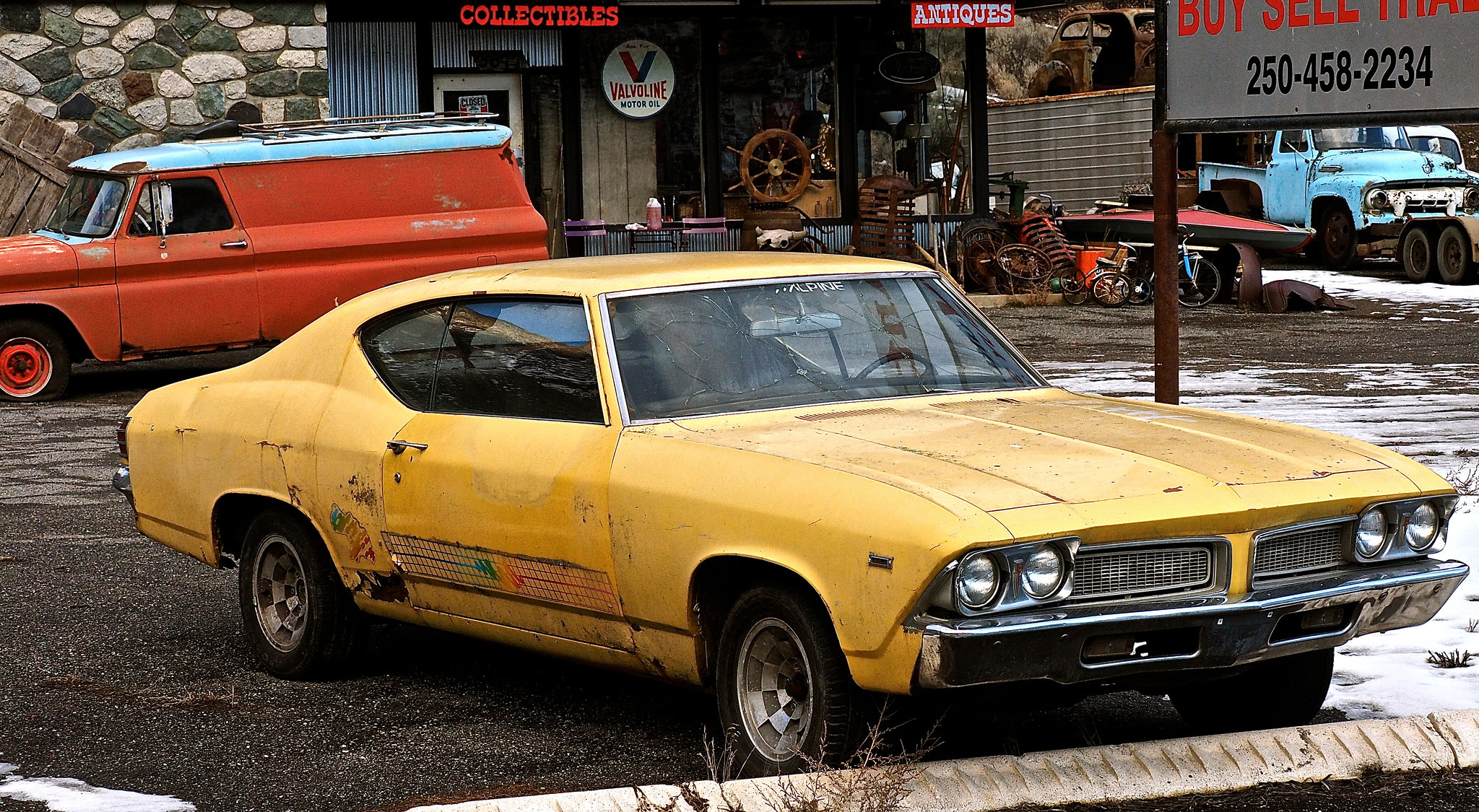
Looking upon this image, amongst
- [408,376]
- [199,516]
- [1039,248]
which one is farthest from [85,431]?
[1039,248]

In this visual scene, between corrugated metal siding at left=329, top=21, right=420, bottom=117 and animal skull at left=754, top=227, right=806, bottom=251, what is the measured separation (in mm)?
4040

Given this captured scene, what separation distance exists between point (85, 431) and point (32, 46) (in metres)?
6.42

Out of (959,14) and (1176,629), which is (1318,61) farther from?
(959,14)

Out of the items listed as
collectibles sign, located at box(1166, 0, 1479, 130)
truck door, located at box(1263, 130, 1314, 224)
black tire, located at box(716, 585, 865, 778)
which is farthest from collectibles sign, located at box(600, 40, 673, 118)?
black tire, located at box(716, 585, 865, 778)

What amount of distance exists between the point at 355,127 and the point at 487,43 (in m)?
4.70

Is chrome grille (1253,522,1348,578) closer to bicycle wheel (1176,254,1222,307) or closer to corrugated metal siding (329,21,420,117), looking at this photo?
corrugated metal siding (329,21,420,117)

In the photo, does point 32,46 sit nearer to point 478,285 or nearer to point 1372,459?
point 478,285

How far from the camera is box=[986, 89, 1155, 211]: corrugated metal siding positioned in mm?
29188

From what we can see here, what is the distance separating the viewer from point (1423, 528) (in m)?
4.52

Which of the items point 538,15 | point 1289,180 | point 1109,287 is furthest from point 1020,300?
point 1289,180

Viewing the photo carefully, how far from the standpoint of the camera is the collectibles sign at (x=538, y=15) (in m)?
19.2

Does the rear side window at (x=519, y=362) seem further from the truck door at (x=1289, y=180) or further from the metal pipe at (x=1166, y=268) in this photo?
the truck door at (x=1289, y=180)

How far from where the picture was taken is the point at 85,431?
12.1 meters

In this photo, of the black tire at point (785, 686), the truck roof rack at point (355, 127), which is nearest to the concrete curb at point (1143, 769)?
the black tire at point (785, 686)
